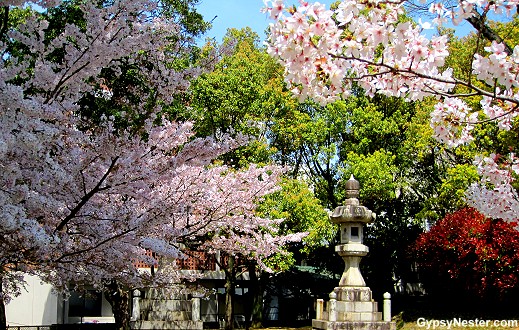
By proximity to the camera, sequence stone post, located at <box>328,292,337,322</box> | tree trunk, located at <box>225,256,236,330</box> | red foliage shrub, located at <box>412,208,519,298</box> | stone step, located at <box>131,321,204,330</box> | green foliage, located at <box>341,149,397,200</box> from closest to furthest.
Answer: stone step, located at <box>131,321,204,330</box> < stone post, located at <box>328,292,337,322</box> < tree trunk, located at <box>225,256,236,330</box> < red foliage shrub, located at <box>412,208,519,298</box> < green foliage, located at <box>341,149,397,200</box>

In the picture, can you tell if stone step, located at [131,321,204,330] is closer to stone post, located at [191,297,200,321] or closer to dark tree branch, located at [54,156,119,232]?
stone post, located at [191,297,200,321]

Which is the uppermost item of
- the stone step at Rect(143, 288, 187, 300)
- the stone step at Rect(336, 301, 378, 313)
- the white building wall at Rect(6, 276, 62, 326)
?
the stone step at Rect(143, 288, 187, 300)

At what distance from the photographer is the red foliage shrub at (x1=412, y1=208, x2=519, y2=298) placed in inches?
690

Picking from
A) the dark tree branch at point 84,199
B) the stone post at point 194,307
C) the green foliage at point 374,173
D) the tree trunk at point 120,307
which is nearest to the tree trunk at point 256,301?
the green foliage at point 374,173

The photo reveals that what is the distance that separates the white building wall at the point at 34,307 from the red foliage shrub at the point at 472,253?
493 inches

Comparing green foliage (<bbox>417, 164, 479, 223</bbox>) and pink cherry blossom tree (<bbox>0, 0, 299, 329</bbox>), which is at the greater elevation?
green foliage (<bbox>417, 164, 479, 223</bbox>)

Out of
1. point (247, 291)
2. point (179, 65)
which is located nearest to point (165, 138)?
point (179, 65)

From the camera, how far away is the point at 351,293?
14922 mm

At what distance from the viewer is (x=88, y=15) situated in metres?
5.33

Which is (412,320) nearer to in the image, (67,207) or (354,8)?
(67,207)

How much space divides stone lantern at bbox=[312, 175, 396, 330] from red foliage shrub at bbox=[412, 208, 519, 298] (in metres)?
4.55

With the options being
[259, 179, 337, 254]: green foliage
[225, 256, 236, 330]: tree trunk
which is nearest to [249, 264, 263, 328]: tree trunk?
[225, 256, 236, 330]: tree trunk

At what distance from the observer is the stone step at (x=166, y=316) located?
462 inches

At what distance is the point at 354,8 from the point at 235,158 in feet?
49.7
